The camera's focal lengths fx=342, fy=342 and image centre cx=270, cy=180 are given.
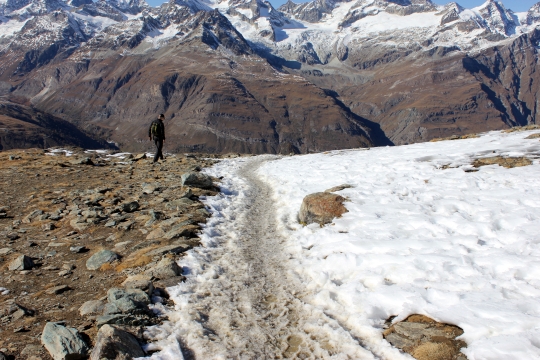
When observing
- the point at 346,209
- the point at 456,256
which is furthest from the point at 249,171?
the point at 456,256

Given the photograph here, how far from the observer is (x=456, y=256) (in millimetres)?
7914

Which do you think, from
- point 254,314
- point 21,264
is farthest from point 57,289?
point 254,314

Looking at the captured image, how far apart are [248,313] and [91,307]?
301 cm

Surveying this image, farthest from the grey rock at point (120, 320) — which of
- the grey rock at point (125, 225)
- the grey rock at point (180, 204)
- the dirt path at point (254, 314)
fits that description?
the grey rock at point (180, 204)

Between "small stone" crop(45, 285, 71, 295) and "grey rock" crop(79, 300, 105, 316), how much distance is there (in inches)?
37.7

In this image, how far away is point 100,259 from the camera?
28.5ft

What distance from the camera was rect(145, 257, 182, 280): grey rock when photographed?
783cm

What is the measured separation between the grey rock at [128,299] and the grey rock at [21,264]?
288cm

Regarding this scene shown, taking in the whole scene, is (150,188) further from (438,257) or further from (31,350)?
(438,257)

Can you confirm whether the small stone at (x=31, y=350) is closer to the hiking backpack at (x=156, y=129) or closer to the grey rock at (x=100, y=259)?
the grey rock at (x=100, y=259)

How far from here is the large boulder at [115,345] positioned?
5137 millimetres

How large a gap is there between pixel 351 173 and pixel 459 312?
41.5ft

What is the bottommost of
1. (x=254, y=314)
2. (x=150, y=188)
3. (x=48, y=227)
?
(x=254, y=314)

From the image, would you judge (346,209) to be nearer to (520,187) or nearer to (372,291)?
(372,291)
